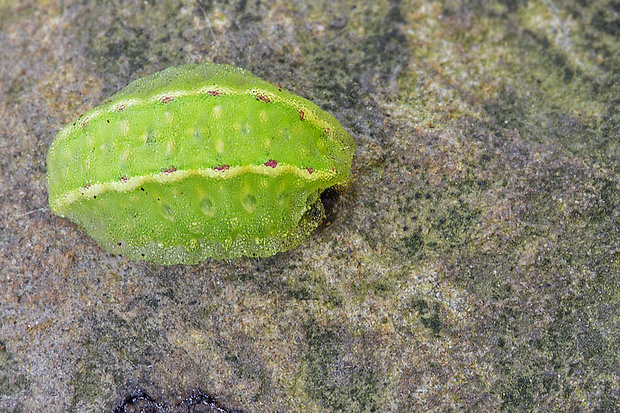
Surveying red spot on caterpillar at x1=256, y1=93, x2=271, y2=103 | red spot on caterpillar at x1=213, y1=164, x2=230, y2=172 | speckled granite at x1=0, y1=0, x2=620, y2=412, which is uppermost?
red spot on caterpillar at x1=256, y1=93, x2=271, y2=103

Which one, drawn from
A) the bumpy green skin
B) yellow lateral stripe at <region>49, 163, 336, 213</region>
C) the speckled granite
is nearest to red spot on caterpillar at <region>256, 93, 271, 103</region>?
the bumpy green skin

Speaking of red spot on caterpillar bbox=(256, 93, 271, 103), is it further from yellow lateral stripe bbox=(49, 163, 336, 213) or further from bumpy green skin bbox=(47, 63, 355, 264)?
yellow lateral stripe bbox=(49, 163, 336, 213)

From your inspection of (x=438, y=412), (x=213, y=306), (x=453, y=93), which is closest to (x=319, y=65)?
(x=453, y=93)

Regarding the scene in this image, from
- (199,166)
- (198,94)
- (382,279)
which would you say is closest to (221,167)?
(199,166)

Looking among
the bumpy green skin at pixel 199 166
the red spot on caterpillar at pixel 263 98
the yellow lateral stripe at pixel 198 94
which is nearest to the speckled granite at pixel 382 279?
the bumpy green skin at pixel 199 166

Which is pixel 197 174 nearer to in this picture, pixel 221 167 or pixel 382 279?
pixel 221 167

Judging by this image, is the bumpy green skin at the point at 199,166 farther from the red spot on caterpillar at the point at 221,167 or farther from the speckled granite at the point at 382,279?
the speckled granite at the point at 382,279
